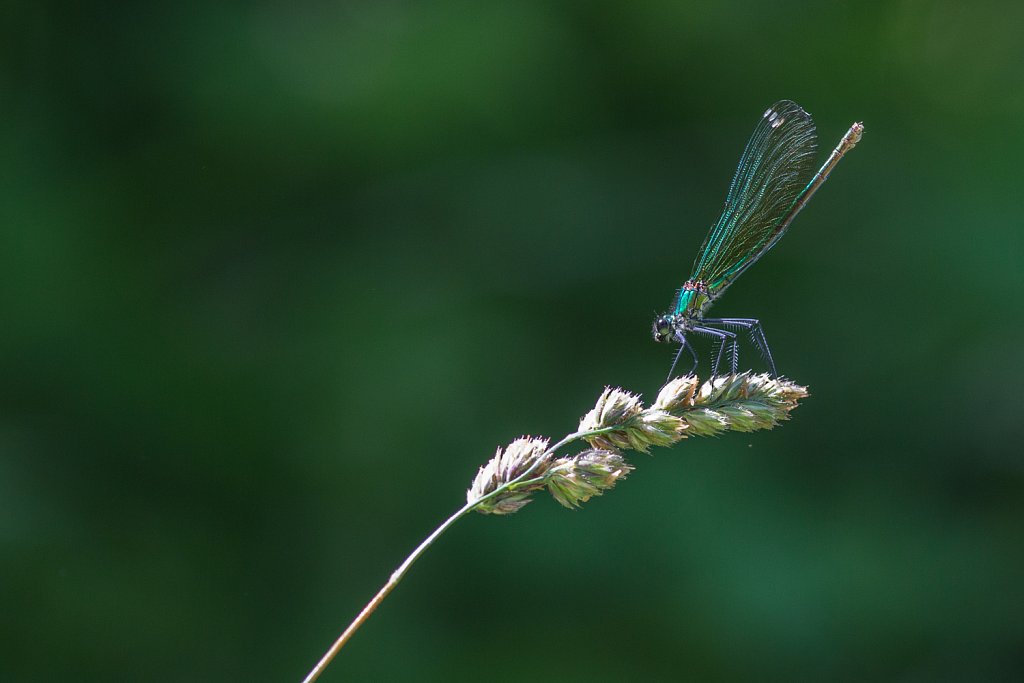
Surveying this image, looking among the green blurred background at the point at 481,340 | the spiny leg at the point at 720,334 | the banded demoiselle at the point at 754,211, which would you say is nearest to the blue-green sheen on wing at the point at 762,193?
the banded demoiselle at the point at 754,211

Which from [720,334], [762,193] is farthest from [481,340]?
[720,334]

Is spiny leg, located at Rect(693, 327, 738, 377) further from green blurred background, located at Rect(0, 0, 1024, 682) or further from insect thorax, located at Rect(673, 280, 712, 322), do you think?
green blurred background, located at Rect(0, 0, 1024, 682)

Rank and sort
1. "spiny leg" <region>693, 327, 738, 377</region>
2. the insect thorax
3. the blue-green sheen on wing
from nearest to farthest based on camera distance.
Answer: "spiny leg" <region>693, 327, 738, 377</region>
the insect thorax
the blue-green sheen on wing

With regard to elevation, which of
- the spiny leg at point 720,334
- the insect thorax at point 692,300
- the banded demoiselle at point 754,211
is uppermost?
the banded demoiselle at point 754,211

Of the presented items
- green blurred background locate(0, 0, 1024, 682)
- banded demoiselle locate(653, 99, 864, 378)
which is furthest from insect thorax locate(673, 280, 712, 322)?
green blurred background locate(0, 0, 1024, 682)

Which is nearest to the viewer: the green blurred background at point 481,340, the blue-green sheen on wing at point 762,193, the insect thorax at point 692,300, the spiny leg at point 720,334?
the spiny leg at point 720,334

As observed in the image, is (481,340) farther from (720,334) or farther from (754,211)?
(720,334)

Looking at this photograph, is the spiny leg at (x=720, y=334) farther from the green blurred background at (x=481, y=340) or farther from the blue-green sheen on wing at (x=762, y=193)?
the green blurred background at (x=481, y=340)

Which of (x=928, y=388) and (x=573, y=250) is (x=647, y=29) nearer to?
(x=573, y=250)
